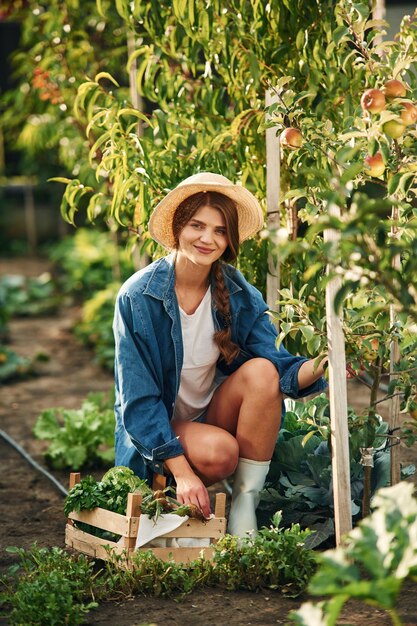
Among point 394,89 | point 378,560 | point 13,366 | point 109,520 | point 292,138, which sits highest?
point 394,89

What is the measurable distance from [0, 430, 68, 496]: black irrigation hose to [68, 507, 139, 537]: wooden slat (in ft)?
2.32

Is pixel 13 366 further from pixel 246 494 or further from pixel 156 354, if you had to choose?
pixel 246 494

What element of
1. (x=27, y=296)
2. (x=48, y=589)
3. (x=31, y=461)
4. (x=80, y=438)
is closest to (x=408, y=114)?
(x=48, y=589)

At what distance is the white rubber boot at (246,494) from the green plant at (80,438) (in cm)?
102

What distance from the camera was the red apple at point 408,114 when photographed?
98.7 inches

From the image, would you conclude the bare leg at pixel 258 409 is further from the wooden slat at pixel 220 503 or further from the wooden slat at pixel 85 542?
the wooden slat at pixel 85 542

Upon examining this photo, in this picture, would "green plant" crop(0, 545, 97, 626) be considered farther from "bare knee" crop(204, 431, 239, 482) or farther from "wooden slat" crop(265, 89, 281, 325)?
"wooden slat" crop(265, 89, 281, 325)

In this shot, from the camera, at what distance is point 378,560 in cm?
190

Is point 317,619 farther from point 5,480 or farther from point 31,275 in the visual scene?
point 31,275

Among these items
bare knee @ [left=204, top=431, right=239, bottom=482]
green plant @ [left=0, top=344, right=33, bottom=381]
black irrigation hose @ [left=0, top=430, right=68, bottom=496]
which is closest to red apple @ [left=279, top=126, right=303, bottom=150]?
bare knee @ [left=204, top=431, right=239, bottom=482]

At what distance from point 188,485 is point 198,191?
34.9 inches

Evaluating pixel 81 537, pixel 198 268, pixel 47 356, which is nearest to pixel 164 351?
pixel 198 268

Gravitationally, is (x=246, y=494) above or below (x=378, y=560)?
below

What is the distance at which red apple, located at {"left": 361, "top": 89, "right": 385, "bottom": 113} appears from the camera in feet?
8.20
